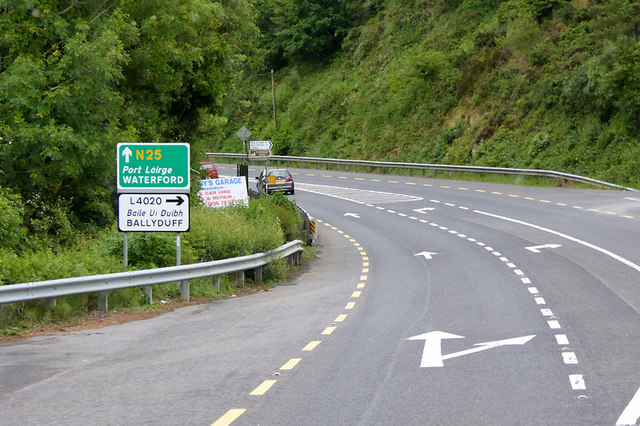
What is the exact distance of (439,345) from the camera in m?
11.9

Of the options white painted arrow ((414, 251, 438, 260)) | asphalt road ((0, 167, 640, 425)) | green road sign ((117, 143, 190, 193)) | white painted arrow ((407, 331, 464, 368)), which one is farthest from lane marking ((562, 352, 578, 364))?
white painted arrow ((414, 251, 438, 260))

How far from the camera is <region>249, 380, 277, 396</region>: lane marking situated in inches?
355

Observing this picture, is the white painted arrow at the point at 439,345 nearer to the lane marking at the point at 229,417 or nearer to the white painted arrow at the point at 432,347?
the white painted arrow at the point at 432,347

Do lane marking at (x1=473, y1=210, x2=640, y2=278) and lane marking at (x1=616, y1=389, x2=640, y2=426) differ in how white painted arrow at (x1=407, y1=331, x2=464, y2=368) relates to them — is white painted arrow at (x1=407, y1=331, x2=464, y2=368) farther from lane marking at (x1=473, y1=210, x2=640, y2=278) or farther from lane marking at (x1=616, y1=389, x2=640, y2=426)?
lane marking at (x1=473, y1=210, x2=640, y2=278)

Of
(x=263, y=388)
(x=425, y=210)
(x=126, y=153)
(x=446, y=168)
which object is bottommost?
(x=425, y=210)

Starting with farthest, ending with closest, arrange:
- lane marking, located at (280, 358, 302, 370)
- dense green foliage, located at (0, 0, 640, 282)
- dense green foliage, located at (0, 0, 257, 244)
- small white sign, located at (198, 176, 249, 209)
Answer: small white sign, located at (198, 176, 249, 209) < dense green foliage, located at (0, 0, 640, 282) < dense green foliage, located at (0, 0, 257, 244) < lane marking, located at (280, 358, 302, 370)

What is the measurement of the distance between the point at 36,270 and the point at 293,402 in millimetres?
7679

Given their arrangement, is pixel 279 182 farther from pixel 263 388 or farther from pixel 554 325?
pixel 263 388

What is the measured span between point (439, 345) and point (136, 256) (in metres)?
8.48

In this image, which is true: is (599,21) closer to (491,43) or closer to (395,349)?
(491,43)

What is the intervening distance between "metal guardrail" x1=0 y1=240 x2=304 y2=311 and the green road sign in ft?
5.79

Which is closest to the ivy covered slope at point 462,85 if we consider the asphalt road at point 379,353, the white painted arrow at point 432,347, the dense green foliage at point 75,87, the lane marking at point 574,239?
the lane marking at point 574,239

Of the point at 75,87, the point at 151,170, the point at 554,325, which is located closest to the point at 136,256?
the point at 151,170

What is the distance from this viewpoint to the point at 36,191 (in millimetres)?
22219
